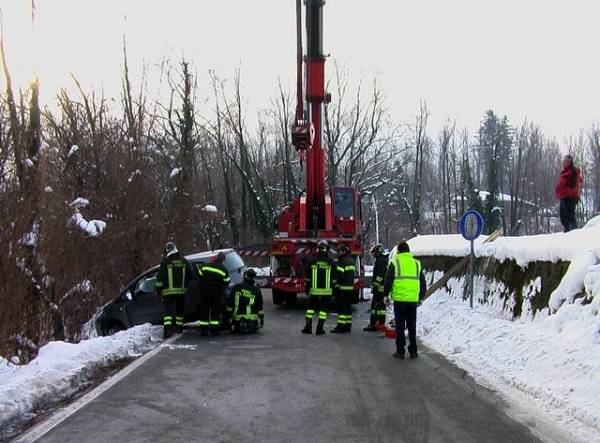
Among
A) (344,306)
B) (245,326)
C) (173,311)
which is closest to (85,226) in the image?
(173,311)

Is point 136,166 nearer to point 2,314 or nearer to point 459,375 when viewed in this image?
point 2,314

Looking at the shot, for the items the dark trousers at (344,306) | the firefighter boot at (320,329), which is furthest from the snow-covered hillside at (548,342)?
the firefighter boot at (320,329)

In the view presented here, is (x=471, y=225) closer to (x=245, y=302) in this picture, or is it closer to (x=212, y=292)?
(x=245, y=302)

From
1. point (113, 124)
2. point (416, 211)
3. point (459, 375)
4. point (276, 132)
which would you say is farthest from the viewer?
point (416, 211)

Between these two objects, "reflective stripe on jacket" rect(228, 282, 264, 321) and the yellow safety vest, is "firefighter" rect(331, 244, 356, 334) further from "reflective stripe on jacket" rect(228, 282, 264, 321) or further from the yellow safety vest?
the yellow safety vest

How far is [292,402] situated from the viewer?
679 centimetres

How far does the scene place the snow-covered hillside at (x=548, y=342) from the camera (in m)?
6.28

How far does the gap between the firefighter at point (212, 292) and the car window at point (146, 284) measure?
1.66m

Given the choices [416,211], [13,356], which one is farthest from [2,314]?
[416,211]

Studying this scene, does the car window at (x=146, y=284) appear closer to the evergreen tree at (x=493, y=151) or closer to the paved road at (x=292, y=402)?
the paved road at (x=292, y=402)

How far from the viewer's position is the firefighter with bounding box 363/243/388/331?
505 inches

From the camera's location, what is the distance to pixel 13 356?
1016cm

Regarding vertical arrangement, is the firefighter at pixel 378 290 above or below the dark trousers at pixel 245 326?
above

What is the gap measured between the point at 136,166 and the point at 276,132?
96.7 feet
